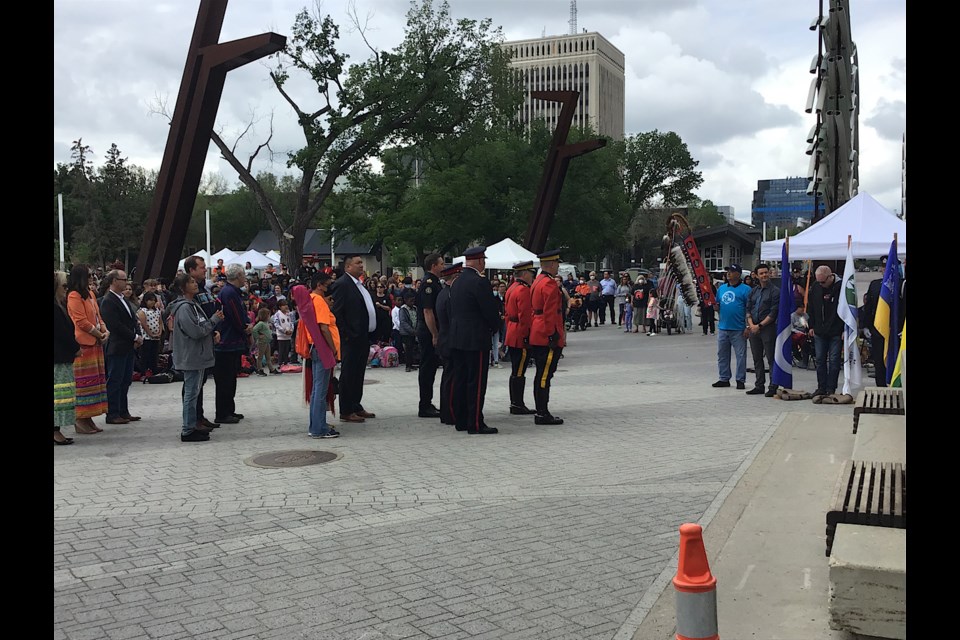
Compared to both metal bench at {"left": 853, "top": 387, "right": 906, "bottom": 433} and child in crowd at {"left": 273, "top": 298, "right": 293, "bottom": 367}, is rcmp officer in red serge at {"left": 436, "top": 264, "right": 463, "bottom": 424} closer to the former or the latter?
metal bench at {"left": 853, "top": 387, "right": 906, "bottom": 433}

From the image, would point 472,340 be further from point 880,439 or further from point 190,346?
point 880,439

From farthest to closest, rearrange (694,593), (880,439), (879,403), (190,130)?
(190,130) < (879,403) < (880,439) < (694,593)

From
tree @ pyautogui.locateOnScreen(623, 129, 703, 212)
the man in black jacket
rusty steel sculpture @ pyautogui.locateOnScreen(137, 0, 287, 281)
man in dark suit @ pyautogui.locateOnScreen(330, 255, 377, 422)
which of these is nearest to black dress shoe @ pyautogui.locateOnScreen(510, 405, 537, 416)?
man in dark suit @ pyautogui.locateOnScreen(330, 255, 377, 422)

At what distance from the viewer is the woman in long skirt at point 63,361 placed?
9086mm

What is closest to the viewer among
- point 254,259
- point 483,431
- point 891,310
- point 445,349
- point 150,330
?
point 483,431

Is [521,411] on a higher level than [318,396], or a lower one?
A: lower

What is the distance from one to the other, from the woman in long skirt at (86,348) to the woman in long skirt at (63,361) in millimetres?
348

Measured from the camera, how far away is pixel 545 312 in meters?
10.6

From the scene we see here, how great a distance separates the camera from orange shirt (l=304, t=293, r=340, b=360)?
32.1 feet

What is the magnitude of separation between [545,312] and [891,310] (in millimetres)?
4110

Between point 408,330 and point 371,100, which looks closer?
point 408,330

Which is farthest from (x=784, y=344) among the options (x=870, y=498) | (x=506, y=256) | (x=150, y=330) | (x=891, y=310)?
(x=506, y=256)

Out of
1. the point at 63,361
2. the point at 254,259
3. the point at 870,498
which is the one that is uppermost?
the point at 254,259
